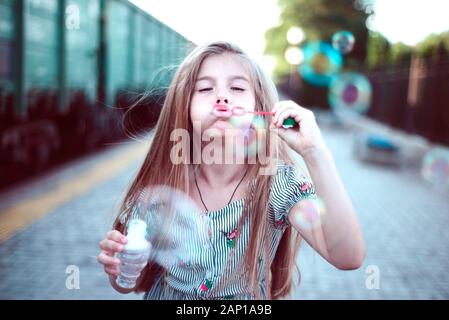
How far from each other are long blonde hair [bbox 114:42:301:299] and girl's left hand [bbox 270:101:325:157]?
17cm

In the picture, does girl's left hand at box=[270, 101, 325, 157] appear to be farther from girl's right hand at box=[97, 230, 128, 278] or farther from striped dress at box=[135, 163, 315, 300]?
girl's right hand at box=[97, 230, 128, 278]

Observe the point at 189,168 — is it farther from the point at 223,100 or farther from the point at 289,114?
the point at 289,114

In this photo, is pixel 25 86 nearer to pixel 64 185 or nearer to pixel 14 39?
pixel 14 39

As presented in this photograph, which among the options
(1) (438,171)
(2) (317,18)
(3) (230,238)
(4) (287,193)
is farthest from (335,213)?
(2) (317,18)

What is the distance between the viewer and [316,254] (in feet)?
11.5

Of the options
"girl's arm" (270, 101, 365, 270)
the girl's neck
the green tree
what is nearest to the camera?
"girl's arm" (270, 101, 365, 270)

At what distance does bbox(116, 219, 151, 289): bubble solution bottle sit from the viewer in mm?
1246

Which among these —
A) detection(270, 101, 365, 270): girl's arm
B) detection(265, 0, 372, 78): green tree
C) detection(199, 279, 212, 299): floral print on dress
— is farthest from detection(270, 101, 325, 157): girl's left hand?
detection(265, 0, 372, 78): green tree

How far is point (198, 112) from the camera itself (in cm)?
130

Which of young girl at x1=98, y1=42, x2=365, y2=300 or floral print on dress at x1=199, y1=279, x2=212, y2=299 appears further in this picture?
floral print on dress at x1=199, y1=279, x2=212, y2=299

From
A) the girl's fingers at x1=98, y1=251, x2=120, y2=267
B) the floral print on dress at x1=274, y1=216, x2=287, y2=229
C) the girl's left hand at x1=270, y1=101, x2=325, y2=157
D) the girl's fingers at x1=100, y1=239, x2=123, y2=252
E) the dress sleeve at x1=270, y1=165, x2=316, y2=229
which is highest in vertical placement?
the girl's left hand at x1=270, y1=101, x2=325, y2=157

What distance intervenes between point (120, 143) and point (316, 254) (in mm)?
1446

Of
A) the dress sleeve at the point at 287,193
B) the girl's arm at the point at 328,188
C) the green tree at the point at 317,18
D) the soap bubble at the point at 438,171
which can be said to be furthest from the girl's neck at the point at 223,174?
the green tree at the point at 317,18

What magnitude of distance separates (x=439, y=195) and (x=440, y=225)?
1464mm
